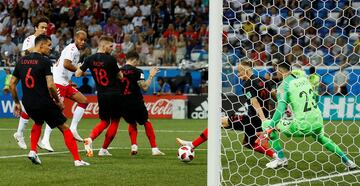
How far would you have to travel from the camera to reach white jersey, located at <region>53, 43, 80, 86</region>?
13.5 metres

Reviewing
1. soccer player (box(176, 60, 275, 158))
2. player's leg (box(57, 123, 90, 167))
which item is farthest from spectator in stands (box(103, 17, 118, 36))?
player's leg (box(57, 123, 90, 167))

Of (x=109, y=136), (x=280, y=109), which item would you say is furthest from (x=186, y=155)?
(x=109, y=136)

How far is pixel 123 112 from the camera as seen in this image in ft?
42.3

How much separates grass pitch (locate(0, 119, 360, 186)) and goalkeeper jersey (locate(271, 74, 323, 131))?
635mm

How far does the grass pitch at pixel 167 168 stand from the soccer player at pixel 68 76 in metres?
0.37

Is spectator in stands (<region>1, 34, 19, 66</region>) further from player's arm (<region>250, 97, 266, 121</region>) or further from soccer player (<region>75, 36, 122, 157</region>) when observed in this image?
player's arm (<region>250, 97, 266, 121</region>)

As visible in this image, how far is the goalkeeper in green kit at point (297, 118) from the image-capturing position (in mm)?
10555

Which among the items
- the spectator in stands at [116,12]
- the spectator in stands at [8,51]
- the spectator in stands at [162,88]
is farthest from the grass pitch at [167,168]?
the spectator in stands at [116,12]

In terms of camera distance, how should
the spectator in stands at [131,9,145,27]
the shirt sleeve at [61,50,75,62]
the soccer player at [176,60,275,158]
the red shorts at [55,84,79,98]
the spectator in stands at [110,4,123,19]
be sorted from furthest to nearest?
1. the spectator in stands at [110,4,123,19]
2. the spectator in stands at [131,9,145,27]
3. the red shorts at [55,84,79,98]
4. the shirt sleeve at [61,50,75,62]
5. the soccer player at [176,60,275,158]

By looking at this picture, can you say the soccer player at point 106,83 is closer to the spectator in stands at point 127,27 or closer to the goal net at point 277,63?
the goal net at point 277,63

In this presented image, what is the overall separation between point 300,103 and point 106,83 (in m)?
3.45

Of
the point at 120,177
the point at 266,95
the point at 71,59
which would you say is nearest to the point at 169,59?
the point at 71,59

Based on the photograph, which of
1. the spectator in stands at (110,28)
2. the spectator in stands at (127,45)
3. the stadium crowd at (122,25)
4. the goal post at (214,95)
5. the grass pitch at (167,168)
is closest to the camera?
the goal post at (214,95)

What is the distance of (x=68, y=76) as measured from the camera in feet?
46.1
